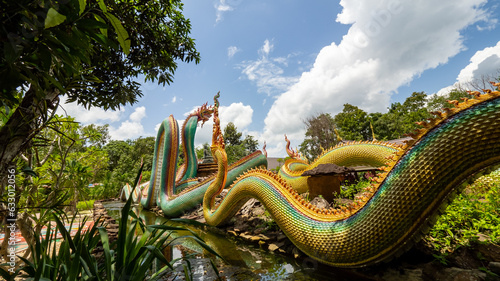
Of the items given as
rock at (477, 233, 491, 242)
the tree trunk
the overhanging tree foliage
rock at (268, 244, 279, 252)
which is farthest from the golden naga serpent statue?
the tree trunk

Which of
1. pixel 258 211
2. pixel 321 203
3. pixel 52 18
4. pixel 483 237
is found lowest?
pixel 483 237

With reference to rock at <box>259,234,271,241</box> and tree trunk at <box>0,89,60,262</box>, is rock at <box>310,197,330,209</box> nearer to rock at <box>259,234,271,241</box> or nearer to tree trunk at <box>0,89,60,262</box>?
rock at <box>259,234,271,241</box>

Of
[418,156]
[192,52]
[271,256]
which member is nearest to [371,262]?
[418,156]

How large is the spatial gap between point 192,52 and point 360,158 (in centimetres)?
512

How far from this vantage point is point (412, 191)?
7.47ft

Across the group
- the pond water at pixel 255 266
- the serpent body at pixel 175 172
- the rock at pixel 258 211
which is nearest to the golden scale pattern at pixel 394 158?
the pond water at pixel 255 266

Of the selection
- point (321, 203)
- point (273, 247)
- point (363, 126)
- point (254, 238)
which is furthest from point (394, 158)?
point (363, 126)

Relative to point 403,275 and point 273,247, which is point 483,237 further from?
point 273,247

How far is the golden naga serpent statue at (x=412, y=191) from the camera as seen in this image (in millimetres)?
1982

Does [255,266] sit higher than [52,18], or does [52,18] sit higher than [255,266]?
[52,18]

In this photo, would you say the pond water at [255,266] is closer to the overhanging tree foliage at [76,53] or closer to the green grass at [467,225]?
the green grass at [467,225]

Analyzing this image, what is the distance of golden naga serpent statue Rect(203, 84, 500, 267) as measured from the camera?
1.98m

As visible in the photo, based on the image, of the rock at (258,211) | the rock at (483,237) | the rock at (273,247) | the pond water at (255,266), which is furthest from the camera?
the rock at (258,211)

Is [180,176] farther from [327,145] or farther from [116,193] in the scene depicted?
[327,145]
